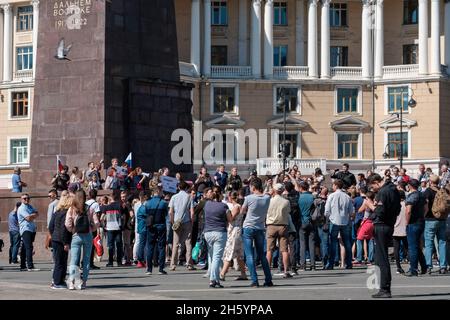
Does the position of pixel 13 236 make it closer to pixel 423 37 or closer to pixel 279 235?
pixel 279 235

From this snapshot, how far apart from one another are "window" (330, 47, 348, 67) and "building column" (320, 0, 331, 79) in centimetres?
180

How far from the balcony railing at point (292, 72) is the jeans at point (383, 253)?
70.1 m

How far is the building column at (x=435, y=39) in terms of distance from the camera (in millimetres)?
90875

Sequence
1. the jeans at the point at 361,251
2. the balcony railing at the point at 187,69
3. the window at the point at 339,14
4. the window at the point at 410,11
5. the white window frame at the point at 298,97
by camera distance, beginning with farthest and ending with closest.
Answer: the window at the point at 339,14, the window at the point at 410,11, the white window frame at the point at 298,97, the balcony railing at the point at 187,69, the jeans at the point at 361,251

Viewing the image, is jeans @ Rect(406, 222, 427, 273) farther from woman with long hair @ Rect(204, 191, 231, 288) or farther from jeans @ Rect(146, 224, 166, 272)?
jeans @ Rect(146, 224, 166, 272)

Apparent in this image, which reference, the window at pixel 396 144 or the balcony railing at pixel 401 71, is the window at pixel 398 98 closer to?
the balcony railing at pixel 401 71

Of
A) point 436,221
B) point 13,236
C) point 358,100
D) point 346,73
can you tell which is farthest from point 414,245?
point 346,73

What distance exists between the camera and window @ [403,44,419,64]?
9319 centimetres

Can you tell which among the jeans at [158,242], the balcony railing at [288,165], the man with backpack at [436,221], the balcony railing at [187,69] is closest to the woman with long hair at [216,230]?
the jeans at [158,242]

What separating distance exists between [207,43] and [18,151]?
1455 centimetres

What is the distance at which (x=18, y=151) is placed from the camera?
90.7 meters

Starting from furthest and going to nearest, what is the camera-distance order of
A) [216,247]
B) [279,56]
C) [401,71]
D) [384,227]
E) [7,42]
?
[279,56] → [7,42] → [401,71] → [216,247] → [384,227]

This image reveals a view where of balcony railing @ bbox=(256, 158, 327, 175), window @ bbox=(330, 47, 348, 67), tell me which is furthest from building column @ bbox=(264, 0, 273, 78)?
balcony railing @ bbox=(256, 158, 327, 175)
